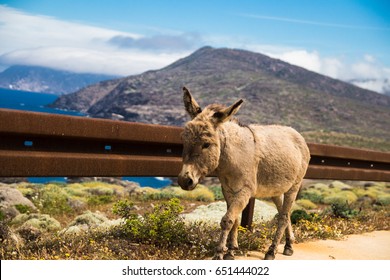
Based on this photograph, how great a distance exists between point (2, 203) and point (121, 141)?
27.4ft

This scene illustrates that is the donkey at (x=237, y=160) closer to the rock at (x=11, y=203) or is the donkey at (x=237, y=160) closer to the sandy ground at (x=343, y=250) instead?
the sandy ground at (x=343, y=250)

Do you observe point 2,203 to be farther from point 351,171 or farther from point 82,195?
point 351,171

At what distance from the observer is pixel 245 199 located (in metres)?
4.46

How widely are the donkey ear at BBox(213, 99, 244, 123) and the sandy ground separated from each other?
1.66m

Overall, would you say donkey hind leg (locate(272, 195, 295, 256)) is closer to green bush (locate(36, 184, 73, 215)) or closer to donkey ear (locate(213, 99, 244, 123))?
donkey ear (locate(213, 99, 244, 123))

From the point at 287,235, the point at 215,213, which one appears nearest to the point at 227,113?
the point at 287,235

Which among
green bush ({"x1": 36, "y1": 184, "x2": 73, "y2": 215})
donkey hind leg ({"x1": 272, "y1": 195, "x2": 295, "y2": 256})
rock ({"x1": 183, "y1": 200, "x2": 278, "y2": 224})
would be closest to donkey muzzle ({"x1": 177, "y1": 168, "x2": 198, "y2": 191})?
donkey hind leg ({"x1": 272, "y1": 195, "x2": 295, "y2": 256})

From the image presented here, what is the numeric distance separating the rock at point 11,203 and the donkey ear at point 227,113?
870cm

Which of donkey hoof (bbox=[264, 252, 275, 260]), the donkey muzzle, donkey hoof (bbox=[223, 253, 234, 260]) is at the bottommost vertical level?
donkey hoof (bbox=[264, 252, 275, 260])

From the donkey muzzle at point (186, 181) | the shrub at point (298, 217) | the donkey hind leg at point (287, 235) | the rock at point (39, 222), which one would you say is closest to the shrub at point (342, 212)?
the shrub at point (298, 217)

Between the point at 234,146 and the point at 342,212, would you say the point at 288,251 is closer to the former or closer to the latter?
the point at 234,146

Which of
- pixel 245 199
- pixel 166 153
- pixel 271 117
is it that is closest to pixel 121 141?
pixel 166 153

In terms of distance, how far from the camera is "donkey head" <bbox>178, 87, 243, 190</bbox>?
398 centimetres

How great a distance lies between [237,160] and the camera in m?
4.43
